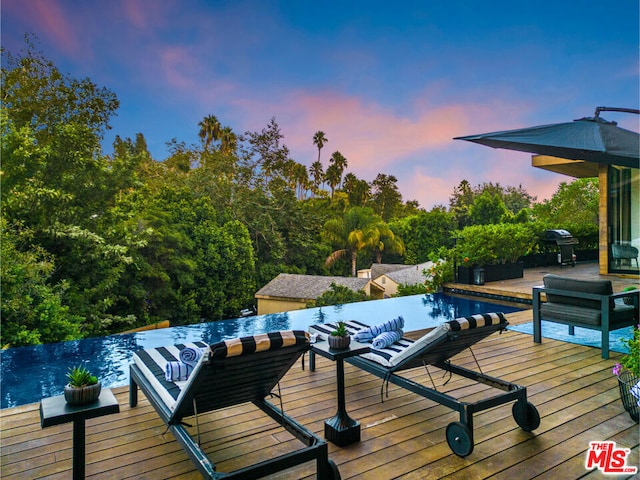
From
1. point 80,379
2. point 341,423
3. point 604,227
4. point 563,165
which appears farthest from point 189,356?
point 563,165

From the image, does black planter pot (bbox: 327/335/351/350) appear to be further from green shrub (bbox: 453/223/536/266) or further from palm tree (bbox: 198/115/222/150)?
palm tree (bbox: 198/115/222/150)

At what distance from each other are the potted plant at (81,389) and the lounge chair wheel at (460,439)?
2.00 m

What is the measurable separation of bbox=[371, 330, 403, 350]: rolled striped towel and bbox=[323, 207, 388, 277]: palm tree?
2731cm

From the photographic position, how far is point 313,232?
106ft

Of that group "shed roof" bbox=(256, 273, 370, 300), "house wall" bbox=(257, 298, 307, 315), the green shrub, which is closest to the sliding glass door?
the green shrub

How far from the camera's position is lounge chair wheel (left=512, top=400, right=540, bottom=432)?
2.73 metres

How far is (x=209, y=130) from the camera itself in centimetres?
3425

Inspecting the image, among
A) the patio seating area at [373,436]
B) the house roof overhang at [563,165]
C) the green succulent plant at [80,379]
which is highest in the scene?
the house roof overhang at [563,165]

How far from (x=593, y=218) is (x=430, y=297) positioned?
19428 mm

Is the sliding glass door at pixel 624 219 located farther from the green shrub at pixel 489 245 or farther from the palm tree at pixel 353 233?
the palm tree at pixel 353 233

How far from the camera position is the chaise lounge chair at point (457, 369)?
2529 mm

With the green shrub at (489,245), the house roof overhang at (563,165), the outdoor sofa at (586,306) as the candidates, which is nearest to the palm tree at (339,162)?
the house roof overhang at (563,165)

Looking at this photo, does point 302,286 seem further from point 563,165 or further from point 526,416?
point 526,416

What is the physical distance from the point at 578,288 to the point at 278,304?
21.0 metres
